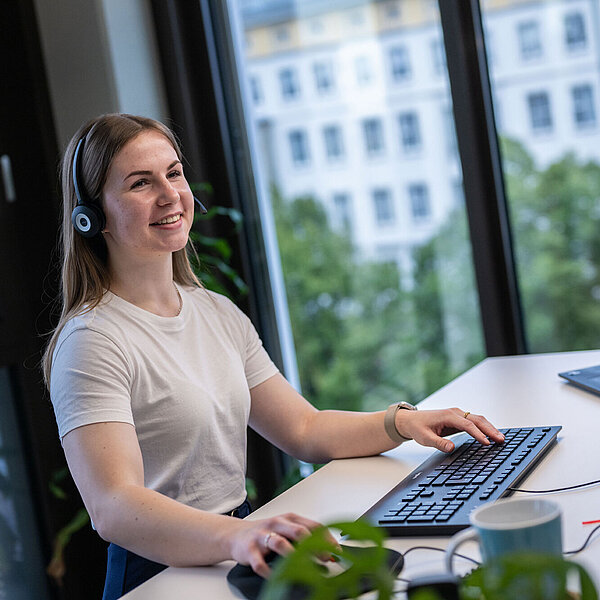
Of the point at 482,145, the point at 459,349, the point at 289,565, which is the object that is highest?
the point at 482,145

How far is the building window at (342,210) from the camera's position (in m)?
2.83

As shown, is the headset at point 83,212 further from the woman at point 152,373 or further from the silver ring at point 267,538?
the silver ring at point 267,538

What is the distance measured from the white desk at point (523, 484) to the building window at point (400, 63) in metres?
1.09

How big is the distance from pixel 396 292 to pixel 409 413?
4.73 feet

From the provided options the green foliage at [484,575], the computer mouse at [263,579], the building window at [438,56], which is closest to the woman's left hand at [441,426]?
the computer mouse at [263,579]

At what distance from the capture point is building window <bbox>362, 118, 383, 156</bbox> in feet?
8.99

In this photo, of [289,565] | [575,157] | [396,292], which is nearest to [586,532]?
[289,565]

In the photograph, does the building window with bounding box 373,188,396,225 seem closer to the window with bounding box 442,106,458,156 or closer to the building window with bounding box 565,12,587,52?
the window with bounding box 442,106,458,156

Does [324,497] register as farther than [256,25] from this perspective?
No

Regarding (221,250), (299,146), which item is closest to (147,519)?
(221,250)

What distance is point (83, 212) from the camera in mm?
1442

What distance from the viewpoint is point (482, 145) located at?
99.9 inches

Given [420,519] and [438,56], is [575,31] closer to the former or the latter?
[438,56]

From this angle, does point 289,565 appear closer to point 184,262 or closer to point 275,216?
point 184,262
